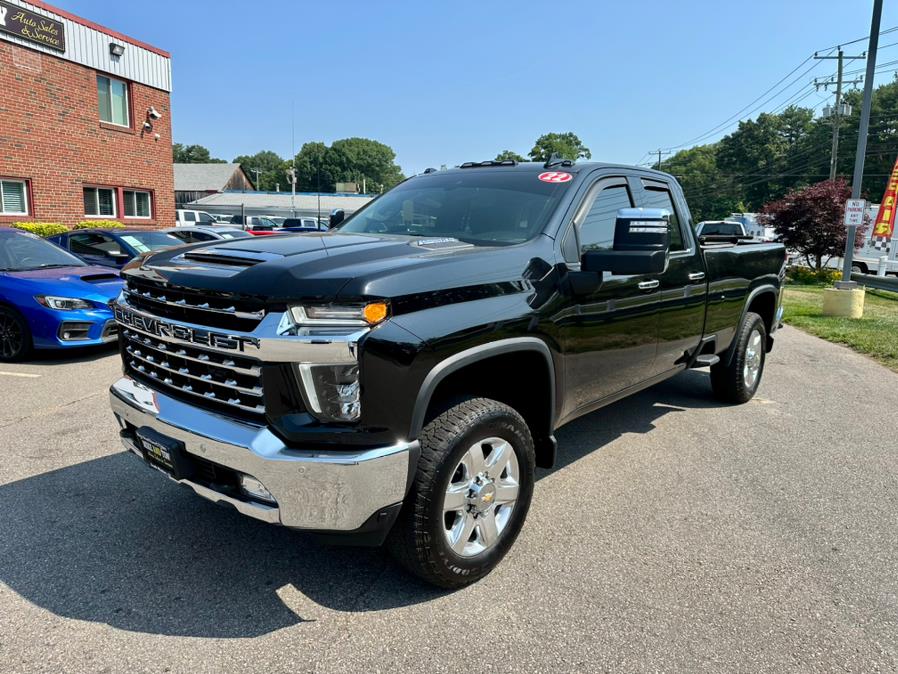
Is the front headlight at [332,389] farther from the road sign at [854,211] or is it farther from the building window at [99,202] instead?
the building window at [99,202]

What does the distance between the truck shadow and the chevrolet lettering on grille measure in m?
1.11

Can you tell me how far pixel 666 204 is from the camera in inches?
189

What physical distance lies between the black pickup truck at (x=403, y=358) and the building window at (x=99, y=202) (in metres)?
18.2

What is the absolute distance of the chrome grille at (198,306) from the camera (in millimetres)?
2502

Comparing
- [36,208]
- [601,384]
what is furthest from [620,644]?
[36,208]

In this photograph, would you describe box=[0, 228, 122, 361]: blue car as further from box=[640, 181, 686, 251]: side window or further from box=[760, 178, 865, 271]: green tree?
box=[760, 178, 865, 271]: green tree

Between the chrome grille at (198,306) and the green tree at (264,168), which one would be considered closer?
the chrome grille at (198,306)

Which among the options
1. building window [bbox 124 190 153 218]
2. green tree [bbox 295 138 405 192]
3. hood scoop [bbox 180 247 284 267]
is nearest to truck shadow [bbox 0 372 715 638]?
hood scoop [bbox 180 247 284 267]

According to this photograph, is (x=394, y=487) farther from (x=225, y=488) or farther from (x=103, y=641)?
(x=103, y=641)

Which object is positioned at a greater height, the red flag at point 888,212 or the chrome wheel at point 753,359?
the red flag at point 888,212

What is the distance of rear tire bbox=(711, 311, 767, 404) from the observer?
5.87m

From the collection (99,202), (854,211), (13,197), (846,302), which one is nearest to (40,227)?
(13,197)

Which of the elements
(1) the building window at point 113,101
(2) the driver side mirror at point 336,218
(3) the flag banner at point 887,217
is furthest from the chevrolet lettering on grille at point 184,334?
(3) the flag banner at point 887,217

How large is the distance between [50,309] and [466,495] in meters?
6.27
